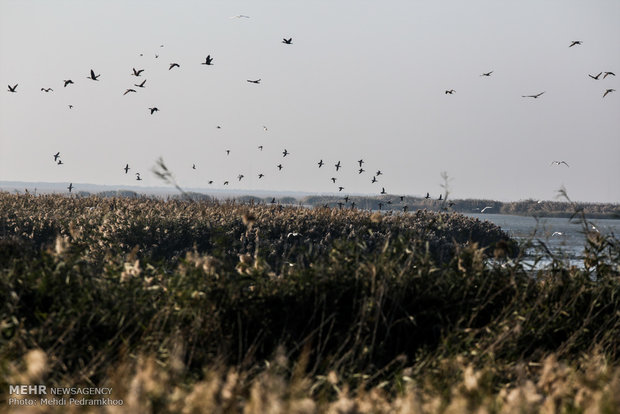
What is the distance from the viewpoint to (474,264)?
7.87 metres

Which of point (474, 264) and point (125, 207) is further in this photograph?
point (125, 207)

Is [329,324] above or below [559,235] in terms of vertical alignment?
below

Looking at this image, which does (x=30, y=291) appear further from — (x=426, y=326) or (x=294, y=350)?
(x=426, y=326)

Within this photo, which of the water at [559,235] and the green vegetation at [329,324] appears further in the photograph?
the water at [559,235]

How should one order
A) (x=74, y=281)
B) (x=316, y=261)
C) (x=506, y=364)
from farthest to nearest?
Answer: (x=316, y=261)
(x=74, y=281)
(x=506, y=364)

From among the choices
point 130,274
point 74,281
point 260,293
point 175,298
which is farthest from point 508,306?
point 74,281

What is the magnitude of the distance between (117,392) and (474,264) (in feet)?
14.6

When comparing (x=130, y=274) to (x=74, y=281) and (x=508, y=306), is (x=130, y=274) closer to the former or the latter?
(x=74, y=281)

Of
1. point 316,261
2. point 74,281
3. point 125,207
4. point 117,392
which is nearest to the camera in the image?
point 117,392

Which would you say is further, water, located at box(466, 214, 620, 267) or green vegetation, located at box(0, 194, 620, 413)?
water, located at box(466, 214, 620, 267)

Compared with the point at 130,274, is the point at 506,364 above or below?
below

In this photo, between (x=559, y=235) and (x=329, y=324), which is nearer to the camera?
(x=329, y=324)

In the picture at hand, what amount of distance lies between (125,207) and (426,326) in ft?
65.5

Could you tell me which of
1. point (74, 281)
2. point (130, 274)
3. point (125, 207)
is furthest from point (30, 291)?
point (125, 207)
